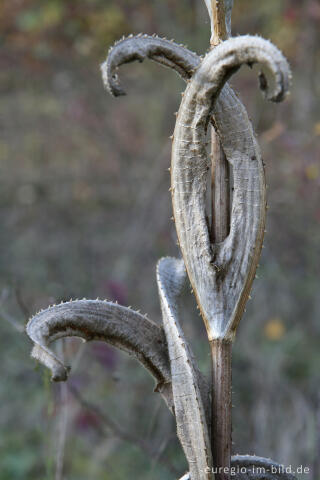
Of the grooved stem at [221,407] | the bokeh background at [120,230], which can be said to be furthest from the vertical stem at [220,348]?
the bokeh background at [120,230]

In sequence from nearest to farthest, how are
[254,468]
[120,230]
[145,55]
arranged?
[145,55]
[254,468]
[120,230]

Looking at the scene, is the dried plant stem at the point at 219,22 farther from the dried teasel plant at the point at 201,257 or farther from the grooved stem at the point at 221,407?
the grooved stem at the point at 221,407

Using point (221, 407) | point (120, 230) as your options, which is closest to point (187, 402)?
point (221, 407)

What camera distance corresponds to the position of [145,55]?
1.05 metres

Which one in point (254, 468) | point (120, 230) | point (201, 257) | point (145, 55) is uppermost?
point (120, 230)

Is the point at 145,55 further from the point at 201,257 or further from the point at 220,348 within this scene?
the point at 220,348

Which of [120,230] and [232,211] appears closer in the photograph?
[232,211]

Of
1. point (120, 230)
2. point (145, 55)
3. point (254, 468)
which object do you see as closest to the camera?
point (145, 55)

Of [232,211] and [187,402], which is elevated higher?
[232,211]

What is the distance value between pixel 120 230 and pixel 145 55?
5.00 metres

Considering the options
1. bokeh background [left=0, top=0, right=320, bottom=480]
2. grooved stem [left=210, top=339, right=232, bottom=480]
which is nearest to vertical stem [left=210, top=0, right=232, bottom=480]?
grooved stem [left=210, top=339, right=232, bottom=480]

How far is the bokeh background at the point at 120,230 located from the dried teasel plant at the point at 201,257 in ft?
3.05

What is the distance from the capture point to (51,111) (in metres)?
6.90

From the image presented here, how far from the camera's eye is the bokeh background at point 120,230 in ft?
10.7
